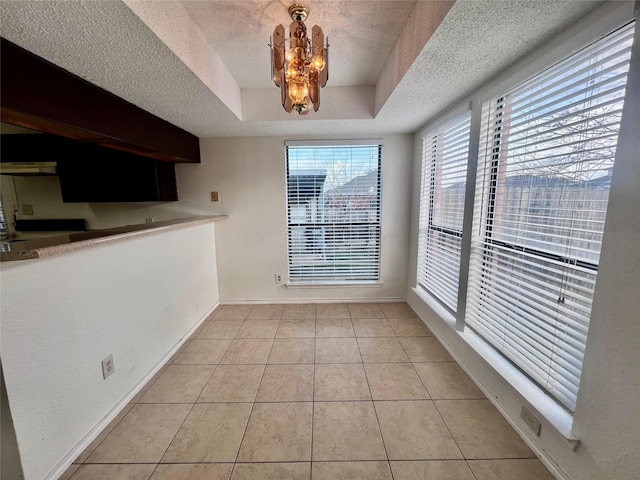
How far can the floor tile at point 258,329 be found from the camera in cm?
245

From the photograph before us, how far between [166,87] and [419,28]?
1.56 metres

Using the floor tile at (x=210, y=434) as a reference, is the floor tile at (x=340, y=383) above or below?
above

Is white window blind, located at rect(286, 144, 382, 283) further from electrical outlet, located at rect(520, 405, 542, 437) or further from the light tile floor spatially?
electrical outlet, located at rect(520, 405, 542, 437)

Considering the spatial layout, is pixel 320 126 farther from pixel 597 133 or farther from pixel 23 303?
pixel 23 303

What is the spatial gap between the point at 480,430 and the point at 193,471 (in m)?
1.57

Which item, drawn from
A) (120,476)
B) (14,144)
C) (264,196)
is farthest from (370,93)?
(14,144)

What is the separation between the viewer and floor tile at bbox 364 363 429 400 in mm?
1672

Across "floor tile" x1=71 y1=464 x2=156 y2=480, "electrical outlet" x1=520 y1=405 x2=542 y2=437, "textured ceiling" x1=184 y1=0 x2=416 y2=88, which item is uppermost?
"textured ceiling" x1=184 y1=0 x2=416 y2=88

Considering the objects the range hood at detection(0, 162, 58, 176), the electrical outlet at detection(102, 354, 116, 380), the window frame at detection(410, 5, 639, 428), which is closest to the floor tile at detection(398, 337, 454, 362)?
the window frame at detection(410, 5, 639, 428)

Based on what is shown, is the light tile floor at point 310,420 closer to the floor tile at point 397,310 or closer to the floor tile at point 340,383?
the floor tile at point 340,383

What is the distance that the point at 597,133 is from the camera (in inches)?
40.0

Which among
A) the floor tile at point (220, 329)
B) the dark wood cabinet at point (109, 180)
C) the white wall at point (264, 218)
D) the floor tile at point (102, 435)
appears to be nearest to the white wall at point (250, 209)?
the white wall at point (264, 218)

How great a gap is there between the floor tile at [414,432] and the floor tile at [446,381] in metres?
0.16

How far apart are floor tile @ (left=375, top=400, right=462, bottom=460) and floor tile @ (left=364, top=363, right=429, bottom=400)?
59mm
